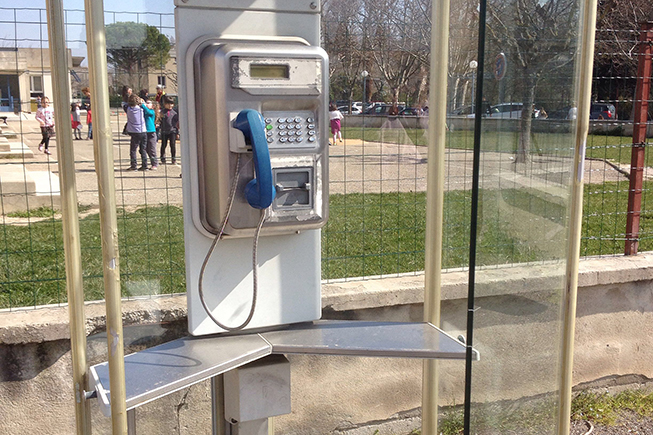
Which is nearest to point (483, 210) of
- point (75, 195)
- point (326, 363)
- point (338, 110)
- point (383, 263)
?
point (338, 110)

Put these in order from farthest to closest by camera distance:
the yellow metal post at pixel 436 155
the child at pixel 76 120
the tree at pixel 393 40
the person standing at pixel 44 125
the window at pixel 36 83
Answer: the person standing at pixel 44 125, the window at pixel 36 83, the tree at pixel 393 40, the yellow metal post at pixel 436 155, the child at pixel 76 120

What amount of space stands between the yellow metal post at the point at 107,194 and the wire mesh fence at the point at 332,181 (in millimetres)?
220

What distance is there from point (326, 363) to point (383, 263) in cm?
72

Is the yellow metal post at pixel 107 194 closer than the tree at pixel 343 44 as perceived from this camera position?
Yes

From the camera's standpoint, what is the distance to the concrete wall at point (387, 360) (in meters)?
1.98

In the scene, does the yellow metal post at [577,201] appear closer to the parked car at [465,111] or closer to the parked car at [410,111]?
the parked car at [465,111]

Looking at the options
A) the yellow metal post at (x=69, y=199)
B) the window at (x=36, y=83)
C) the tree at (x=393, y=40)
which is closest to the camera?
the yellow metal post at (x=69, y=199)

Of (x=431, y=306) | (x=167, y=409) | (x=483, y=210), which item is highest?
(x=483, y=210)

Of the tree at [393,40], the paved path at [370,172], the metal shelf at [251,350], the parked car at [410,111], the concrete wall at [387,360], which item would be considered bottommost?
the concrete wall at [387,360]

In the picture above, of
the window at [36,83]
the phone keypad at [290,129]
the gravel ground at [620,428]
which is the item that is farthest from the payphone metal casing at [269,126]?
the gravel ground at [620,428]

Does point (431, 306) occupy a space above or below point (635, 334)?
above

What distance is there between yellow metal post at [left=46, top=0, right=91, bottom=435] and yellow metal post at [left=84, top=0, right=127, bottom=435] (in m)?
0.22

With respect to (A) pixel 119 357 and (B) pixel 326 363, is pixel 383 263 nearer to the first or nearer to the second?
(B) pixel 326 363

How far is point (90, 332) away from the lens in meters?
2.00
